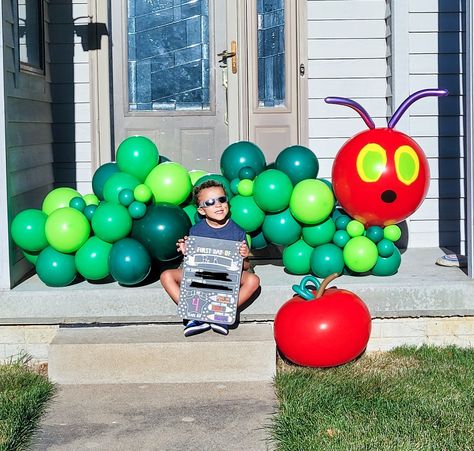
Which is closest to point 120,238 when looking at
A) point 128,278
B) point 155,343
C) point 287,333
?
point 128,278

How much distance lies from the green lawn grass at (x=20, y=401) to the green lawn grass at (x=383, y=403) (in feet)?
3.60

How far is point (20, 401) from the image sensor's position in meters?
4.46

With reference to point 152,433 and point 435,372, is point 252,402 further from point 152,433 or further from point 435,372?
point 435,372

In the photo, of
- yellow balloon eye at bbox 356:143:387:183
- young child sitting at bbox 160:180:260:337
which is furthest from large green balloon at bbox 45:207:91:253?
yellow balloon eye at bbox 356:143:387:183

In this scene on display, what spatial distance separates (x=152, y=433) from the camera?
4113mm

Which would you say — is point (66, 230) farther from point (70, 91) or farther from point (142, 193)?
point (70, 91)

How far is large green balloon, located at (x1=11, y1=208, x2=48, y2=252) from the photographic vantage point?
5371 millimetres

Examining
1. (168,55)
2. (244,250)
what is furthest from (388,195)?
(168,55)

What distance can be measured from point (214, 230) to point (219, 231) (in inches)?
1.1

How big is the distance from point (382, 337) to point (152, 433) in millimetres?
1789

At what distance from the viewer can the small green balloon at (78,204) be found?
5504 mm

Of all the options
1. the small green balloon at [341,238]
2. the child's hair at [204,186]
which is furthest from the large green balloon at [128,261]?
the small green balloon at [341,238]

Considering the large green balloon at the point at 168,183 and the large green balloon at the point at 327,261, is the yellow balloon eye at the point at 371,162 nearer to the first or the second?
the large green balloon at the point at 327,261

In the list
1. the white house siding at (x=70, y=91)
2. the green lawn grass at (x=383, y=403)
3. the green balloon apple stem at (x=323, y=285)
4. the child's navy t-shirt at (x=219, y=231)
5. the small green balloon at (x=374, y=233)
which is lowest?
the green lawn grass at (x=383, y=403)
